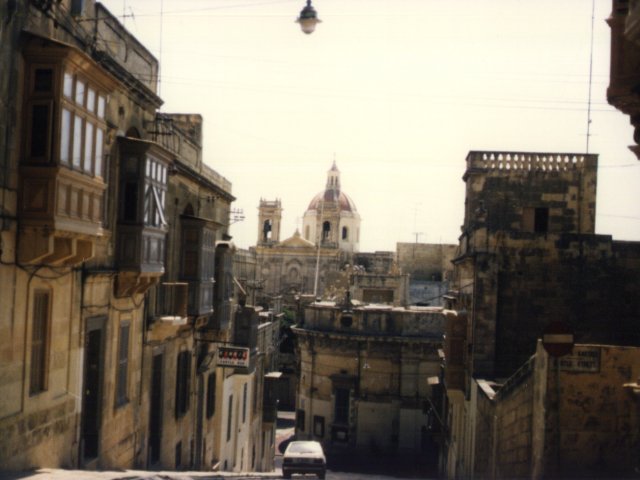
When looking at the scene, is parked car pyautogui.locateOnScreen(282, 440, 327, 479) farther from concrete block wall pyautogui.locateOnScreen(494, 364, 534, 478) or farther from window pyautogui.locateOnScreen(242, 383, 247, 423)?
concrete block wall pyautogui.locateOnScreen(494, 364, 534, 478)

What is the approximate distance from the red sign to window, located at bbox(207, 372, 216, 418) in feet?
38.2

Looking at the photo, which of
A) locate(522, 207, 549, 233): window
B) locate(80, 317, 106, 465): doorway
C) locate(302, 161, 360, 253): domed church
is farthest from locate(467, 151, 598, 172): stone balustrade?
locate(302, 161, 360, 253): domed church

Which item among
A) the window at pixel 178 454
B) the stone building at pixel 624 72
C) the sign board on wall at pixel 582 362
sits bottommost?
the window at pixel 178 454

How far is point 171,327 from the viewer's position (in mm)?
16625

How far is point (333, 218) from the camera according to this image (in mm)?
92125

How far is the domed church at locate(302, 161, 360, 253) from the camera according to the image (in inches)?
3615

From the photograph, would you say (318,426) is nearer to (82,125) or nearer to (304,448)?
(304,448)

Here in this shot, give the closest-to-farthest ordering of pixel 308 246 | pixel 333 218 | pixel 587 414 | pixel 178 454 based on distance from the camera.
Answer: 1. pixel 587 414
2. pixel 178 454
3. pixel 308 246
4. pixel 333 218

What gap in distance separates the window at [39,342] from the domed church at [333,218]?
79.2 m

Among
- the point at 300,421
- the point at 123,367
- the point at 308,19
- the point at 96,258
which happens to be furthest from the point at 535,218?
the point at 300,421

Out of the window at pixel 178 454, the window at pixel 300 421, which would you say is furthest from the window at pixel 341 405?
the window at pixel 178 454

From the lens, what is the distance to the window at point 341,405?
37.6m

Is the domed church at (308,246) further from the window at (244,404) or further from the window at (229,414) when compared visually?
the window at (229,414)

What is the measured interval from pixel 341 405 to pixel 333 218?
55.4 m
